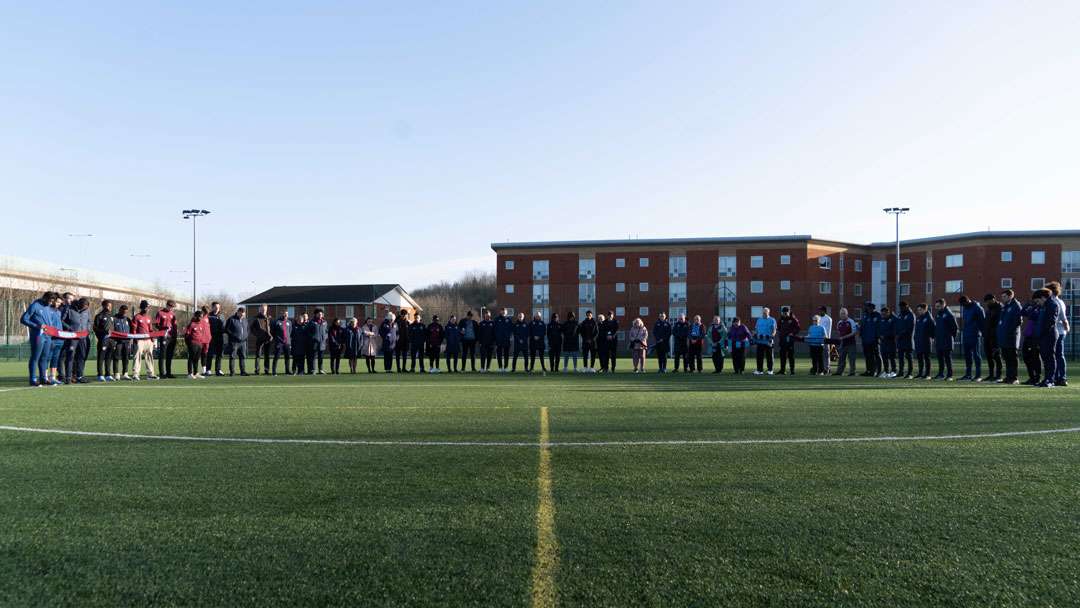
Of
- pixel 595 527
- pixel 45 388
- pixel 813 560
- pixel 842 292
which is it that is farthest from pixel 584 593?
pixel 842 292

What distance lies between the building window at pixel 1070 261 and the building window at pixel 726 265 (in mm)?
26184


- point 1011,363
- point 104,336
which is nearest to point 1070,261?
point 1011,363

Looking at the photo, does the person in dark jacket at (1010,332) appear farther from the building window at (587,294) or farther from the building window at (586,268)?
the building window at (586,268)

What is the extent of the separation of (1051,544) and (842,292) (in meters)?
60.7

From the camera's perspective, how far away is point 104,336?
52.1 ft

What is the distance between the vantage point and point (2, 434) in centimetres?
679

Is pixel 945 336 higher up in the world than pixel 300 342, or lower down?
higher up

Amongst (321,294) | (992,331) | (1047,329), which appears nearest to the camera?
(1047,329)

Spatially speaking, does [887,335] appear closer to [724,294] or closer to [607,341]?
[607,341]

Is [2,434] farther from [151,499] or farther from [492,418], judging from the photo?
[492,418]

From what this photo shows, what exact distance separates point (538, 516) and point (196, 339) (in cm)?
1564

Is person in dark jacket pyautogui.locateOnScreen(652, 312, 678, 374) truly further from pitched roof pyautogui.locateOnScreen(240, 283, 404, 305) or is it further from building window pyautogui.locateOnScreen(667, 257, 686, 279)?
pitched roof pyautogui.locateOnScreen(240, 283, 404, 305)

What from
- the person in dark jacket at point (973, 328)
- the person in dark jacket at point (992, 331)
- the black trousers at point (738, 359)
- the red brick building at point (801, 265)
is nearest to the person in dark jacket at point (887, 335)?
the person in dark jacket at point (973, 328)

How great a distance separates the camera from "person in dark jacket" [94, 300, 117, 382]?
15.8 metres
